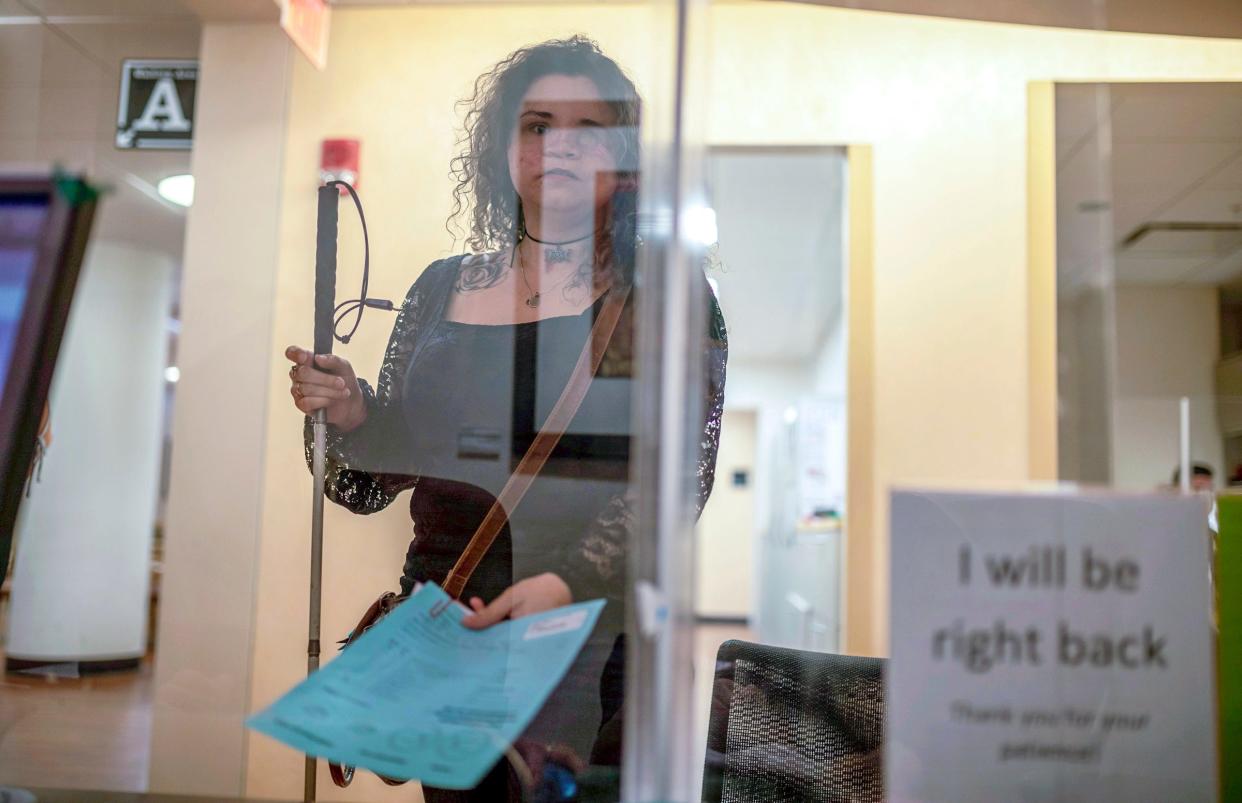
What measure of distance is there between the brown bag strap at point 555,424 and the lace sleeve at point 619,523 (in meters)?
0.09

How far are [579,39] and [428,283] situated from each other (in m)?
0.33

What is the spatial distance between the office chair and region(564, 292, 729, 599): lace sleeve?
0.90 feet

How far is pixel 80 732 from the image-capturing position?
1.11m

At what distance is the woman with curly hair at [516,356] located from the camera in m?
0.82

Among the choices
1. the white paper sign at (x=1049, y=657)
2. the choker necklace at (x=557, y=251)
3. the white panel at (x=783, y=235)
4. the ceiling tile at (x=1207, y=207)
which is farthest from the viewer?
the white panel at (x=783, y=235)

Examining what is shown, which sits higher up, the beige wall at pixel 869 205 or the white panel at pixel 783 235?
the white panel at pixel 783 235

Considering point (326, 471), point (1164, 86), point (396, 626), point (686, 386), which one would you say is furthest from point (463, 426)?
point (1164, 86)

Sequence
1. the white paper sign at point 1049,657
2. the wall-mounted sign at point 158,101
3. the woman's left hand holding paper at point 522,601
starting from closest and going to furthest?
1. the white paper sign at point 1049,657
2. the woman's left hand holding paper at point 522,601
3. the wall-mounted sign at point 158,101

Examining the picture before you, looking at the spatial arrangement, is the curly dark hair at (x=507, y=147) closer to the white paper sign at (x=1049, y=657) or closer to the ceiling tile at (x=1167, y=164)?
the white paper sign at (x=1049, y=657)

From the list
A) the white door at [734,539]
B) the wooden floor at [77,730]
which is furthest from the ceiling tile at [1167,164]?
the white door at [734,539]

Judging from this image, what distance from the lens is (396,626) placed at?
671 millimetres

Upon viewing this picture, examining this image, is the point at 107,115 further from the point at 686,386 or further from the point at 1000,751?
the point at 1000,751

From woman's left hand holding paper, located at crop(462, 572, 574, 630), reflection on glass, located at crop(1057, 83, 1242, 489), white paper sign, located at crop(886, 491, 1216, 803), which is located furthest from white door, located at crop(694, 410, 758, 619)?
white paper sign, located at crop(886, 491, 1216, 803)

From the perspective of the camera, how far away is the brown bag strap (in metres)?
0.83
